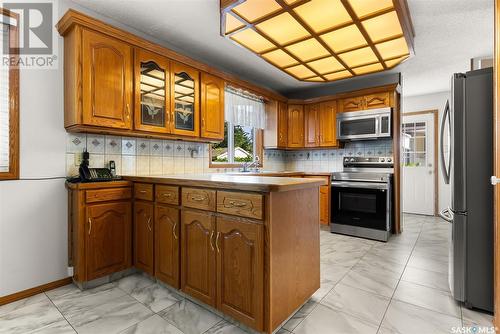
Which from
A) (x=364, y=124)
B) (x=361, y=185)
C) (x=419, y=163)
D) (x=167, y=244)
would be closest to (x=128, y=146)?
(x=167, y=244)

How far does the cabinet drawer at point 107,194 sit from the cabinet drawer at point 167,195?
40 centimetres

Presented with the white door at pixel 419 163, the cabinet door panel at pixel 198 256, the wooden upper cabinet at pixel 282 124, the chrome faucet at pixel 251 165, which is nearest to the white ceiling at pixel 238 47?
the wooden upper cabinet at pixel 282 124

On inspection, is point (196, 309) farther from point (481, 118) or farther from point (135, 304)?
point (481, 118)

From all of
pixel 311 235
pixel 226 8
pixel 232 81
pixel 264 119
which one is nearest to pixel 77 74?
pixel 226 8

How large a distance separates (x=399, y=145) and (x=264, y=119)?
7.23 feet

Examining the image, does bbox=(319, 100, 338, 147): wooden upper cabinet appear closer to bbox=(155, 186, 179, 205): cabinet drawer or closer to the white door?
the white door

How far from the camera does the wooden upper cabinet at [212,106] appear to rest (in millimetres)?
3121

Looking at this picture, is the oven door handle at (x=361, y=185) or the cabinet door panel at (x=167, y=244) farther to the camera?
the oven door handle at (x=361, y=185)

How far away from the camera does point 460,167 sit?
1.89 meters

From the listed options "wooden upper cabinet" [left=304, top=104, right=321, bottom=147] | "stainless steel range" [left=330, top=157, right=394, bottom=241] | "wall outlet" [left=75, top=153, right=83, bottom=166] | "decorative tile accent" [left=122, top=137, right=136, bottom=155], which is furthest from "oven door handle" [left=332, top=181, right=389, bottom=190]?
"wall outlet" [left=75, top=153, right=83, bottom=166]

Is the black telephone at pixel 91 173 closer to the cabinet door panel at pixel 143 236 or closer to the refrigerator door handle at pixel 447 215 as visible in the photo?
the cabinet door panel at pixel 143 236

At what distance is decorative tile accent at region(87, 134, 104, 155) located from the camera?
2482mm

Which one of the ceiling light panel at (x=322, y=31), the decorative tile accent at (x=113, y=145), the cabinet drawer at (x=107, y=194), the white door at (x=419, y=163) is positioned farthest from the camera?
the white door at (x=419, y=163)

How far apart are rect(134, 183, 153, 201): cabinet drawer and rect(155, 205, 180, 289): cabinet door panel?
0.52ft
